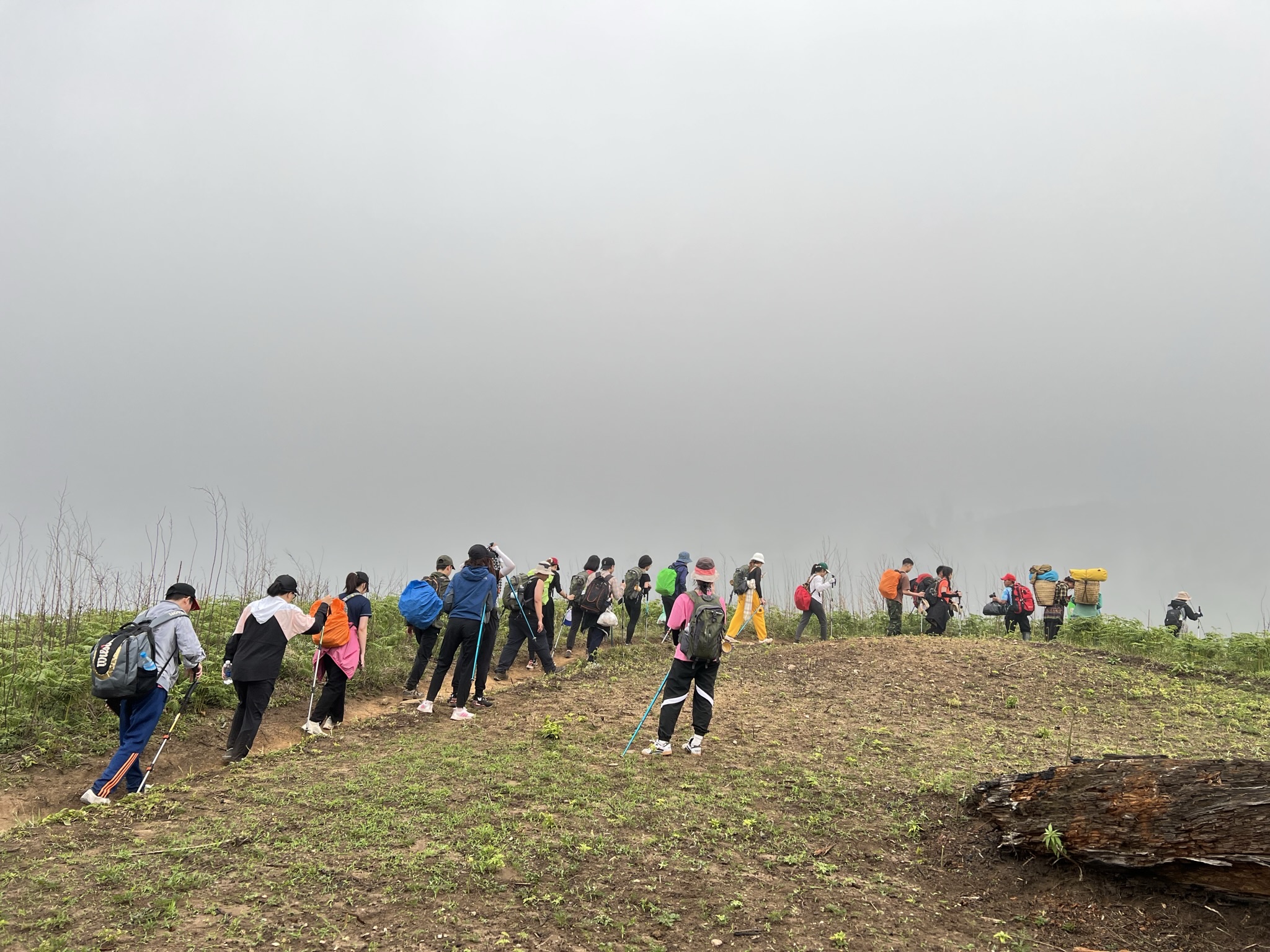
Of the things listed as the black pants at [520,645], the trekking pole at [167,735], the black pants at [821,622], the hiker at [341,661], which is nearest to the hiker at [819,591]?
the black pants at [821,622]

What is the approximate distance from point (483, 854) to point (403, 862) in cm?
59

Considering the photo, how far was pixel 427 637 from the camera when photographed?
40.0 feet

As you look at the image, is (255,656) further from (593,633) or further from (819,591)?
(819,591)

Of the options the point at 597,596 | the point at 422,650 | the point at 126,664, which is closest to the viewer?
the point at 126,664

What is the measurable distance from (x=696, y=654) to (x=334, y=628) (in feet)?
16.0

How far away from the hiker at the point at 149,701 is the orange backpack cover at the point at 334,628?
5.89 feet

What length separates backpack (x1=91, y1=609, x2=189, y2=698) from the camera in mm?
7309

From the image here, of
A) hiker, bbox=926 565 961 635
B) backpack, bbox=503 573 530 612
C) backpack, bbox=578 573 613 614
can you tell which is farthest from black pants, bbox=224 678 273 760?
hiker, bbox=926 565 961 635

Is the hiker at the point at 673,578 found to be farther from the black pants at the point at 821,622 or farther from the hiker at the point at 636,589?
the black pants at the point at 821,622

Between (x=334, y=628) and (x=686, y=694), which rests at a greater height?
(x=334, y=628)

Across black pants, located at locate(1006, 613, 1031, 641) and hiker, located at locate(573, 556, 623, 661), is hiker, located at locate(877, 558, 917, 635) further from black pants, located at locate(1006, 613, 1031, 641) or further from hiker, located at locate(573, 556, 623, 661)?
hiker, located at locate(573, 556, 623, 661)

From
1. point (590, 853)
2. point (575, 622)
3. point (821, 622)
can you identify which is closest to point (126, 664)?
point (590, 853)

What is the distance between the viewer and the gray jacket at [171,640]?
770 cm

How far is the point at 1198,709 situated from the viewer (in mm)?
11297
